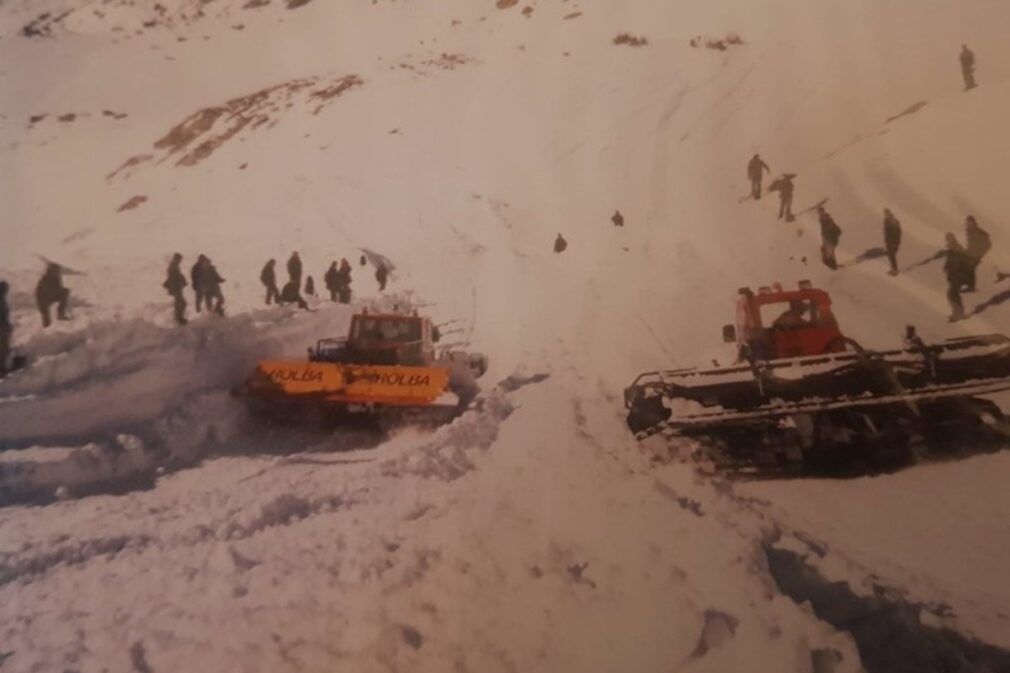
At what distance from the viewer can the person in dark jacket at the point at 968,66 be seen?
2.56 meters

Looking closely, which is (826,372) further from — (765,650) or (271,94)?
(271,94)

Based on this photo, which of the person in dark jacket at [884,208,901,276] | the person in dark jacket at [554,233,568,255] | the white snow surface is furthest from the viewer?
the person in dark jacket at [554,233,568,255]

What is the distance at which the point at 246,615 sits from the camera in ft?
7.37

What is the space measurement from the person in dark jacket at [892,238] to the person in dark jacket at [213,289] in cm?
171

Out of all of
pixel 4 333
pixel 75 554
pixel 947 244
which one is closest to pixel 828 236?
pixel 947 244

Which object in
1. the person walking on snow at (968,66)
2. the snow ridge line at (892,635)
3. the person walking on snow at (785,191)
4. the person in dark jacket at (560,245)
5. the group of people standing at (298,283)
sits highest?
the person walking on snow at (968,66)

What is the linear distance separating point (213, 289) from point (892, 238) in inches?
69.0

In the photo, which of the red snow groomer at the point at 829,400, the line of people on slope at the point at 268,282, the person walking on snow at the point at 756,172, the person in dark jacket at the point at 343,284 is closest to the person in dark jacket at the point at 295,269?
the line of people on slope at the point at 268,282

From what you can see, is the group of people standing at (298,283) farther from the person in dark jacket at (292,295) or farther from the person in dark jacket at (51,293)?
the person in dark jacket at (51,293)

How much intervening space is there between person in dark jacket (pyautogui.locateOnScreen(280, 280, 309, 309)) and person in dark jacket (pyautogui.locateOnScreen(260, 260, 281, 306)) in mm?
22

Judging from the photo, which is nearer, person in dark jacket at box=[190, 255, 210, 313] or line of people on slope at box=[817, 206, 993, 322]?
line of people on slope at box=[817, 206, 993, 322]

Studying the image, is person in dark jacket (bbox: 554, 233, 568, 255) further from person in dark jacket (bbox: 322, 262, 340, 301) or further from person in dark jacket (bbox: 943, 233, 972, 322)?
person in dark jacket (bbox: 943, 233, 972, 322)

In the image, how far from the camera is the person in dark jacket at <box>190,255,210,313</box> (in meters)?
2.66

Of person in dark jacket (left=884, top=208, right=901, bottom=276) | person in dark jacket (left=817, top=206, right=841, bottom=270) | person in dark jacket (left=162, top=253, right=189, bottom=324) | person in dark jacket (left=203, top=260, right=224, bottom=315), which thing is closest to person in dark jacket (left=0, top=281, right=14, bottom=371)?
person in dark jacket (left=162, top=253, right=189, bottom=324)
